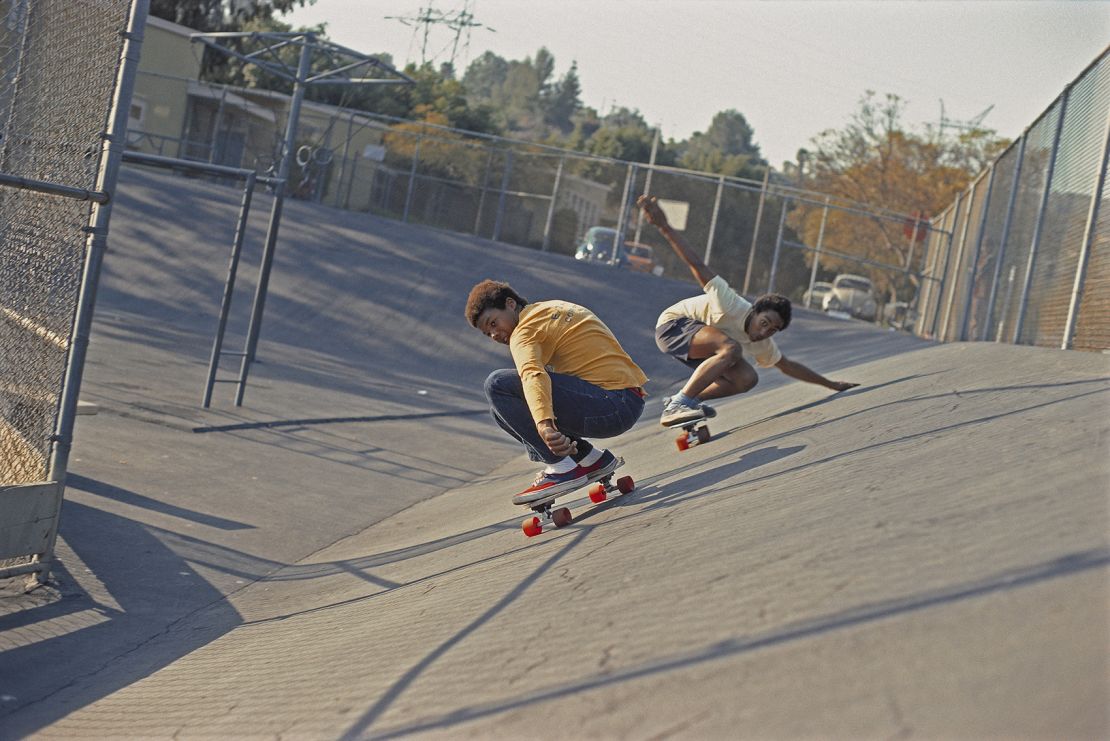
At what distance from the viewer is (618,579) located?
3.91m

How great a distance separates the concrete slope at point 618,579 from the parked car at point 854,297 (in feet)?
94.4

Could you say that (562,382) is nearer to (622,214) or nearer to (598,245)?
(622,214)

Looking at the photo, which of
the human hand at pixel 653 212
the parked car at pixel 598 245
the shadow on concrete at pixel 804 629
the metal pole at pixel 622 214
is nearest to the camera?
the shadow on concrete at pixel 804 629

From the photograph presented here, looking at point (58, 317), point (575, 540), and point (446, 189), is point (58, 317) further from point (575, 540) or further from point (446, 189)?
point (446, 189)

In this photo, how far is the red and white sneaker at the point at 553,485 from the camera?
5.68 meters

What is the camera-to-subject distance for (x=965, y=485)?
3.91 m

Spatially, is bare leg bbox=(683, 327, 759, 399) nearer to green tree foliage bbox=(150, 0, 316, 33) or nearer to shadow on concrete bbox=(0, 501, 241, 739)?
shadow on concrete bbox=(0, 501, 241, 739)

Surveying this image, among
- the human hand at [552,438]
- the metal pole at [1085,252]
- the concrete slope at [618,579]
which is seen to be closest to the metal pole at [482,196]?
the concrete slope at [618,579]

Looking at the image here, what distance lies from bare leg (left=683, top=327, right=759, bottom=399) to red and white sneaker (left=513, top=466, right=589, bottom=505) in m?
2.07

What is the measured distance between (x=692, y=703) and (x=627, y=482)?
3423 mm

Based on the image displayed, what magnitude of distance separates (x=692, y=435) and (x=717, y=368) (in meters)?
0.53

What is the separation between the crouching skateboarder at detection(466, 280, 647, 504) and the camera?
562 centimetres

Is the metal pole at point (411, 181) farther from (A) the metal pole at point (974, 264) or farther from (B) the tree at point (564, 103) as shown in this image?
(B) the tree at point (564, 103)

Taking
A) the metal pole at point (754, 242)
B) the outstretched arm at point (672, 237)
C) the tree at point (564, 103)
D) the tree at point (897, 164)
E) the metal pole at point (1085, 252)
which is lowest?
the outstretched arm at point (672, 237)
